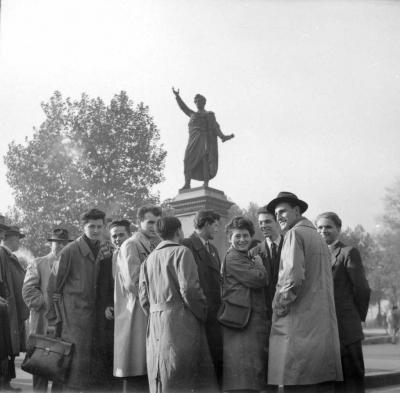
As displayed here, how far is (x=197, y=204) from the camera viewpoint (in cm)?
1177

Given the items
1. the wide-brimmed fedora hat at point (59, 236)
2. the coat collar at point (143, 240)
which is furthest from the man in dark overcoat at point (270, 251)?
the wide-brimmed fedora hat at point (59, 236)

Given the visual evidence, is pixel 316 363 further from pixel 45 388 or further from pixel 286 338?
pixel 45 388

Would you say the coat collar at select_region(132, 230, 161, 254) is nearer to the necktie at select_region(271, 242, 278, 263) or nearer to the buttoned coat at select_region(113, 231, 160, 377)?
the buttoned coat at select_region(113, 231, 160, 377)

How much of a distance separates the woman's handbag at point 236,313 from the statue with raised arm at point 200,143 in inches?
312

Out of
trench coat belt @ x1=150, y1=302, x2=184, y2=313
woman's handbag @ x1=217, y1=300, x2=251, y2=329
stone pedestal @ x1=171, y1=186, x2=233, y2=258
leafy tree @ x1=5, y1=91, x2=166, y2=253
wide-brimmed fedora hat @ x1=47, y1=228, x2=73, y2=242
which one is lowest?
woman's handbag @ x1=217, y1=300, x2=251, y2=329

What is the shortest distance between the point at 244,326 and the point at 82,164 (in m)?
22.1

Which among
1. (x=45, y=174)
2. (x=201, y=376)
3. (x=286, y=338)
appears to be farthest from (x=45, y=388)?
(x=45, y=174)

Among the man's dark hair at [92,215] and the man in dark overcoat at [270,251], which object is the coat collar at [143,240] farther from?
the man in dark overcoat at [270,251]

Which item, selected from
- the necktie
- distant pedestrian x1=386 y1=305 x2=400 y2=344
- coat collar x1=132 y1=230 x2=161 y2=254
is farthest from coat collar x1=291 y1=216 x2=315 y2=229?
distant pedestrian x1=386 y1=305 x2=400 y2=344

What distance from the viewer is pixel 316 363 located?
4.22m

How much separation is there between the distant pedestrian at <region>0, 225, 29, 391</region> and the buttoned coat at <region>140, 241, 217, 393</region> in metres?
2.80

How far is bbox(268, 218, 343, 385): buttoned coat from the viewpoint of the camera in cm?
424

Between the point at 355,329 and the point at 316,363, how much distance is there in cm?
87

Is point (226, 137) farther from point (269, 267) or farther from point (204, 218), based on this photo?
point (269, 267)
